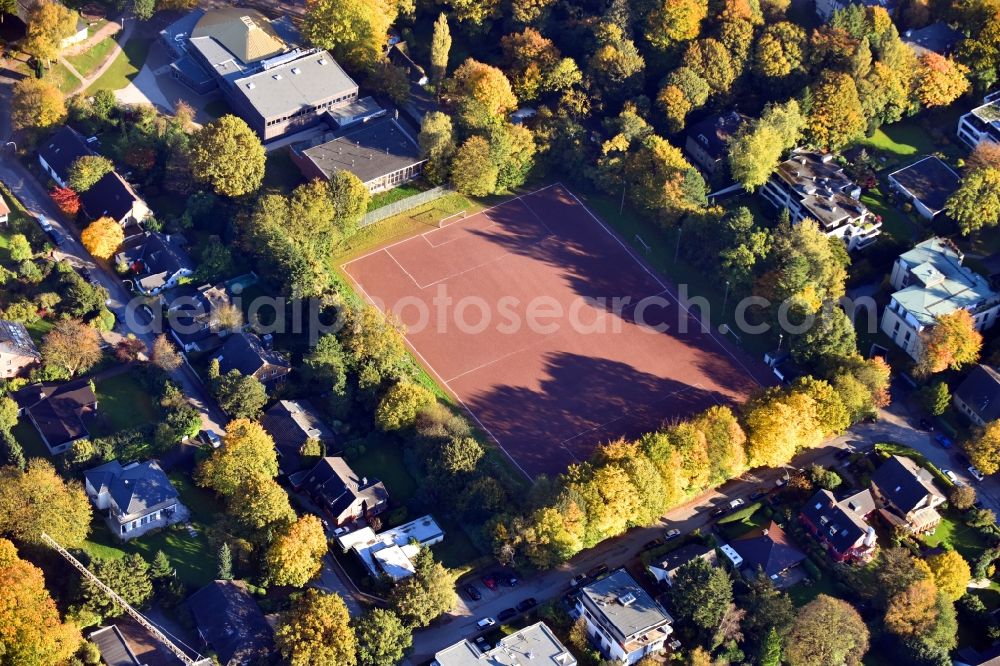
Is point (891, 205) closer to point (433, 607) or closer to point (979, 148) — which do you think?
point (979, 148)

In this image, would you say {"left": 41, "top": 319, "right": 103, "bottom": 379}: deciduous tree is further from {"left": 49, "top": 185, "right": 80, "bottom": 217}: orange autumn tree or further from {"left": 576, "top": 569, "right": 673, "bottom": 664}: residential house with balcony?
{"left": 576, "top": 569, "right": 673, "bottom": 664}: residential house with balcony

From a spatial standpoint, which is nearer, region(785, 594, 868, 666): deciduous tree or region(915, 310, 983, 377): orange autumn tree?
region(785, 594, 868, 666): deciduous tree

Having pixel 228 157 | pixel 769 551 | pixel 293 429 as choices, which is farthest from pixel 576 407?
pixel 228 157

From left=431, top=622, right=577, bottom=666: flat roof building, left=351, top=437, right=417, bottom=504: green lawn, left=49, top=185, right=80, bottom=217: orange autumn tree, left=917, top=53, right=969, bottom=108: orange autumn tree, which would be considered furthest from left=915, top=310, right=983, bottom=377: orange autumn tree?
left=49, top=185, right=80, bottom=217: orange autumn tree

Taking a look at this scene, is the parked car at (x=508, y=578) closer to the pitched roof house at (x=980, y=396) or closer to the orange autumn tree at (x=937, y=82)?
the pitched roof house at (x=980, y=396)

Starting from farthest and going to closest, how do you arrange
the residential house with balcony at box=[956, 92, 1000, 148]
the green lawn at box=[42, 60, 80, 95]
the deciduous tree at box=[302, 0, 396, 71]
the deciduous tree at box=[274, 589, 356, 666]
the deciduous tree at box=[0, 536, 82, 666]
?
1. the deciduous tree at box=[302, 0, 396, 71]
2. the residential house with balcony at box=[956, 92, 1000, 148]
3. the green lawn at box=[42, 60, 80, 95]
4. the deciduous tree at box=[274, 589, 356, 666]
5. the deciduous tree at box=[0, 536, 82, 666]

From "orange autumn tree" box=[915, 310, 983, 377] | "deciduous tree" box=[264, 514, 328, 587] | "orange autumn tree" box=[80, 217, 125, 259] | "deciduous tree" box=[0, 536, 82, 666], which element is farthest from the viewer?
"orange autumn tree" box=[80, 217, 125, 259]

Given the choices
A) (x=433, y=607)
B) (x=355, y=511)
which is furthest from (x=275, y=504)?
(x=433, y=607)

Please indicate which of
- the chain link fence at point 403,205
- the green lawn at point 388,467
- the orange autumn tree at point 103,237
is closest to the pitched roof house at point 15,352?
the orange autumn tree at point 103,237

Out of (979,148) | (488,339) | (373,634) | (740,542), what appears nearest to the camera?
(373,634)
